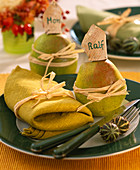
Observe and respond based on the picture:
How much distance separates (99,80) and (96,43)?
0.07m

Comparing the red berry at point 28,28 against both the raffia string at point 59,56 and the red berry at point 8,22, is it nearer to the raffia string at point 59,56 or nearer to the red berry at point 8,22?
the red berry at point 8,22

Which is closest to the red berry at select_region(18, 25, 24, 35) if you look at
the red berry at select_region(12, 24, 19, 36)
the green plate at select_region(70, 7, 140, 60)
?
the red berry at select_region(12, 24, 19, 36)

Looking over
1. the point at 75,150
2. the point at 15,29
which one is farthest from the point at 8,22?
the point at 75,150

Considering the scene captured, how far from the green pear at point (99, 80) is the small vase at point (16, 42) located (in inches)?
19.0

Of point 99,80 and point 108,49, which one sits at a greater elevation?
point 99,80

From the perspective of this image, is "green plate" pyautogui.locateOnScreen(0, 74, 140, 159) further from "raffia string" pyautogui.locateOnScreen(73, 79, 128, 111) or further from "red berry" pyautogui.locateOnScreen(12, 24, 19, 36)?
"red berry" pyautogui.locateOnScreen(12, 24, 19, 36)

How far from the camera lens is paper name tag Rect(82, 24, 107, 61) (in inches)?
23.1

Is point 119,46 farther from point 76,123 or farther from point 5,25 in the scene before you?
point 76,123

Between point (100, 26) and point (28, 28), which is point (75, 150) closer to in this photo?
point (28, 28)

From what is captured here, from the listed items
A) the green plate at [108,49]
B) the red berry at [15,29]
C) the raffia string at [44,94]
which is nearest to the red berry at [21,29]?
the red berry at [15,29]

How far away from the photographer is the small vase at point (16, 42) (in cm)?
103

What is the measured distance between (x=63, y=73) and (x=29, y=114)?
25cm

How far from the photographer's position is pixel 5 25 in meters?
0.95

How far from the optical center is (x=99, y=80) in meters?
0.58
